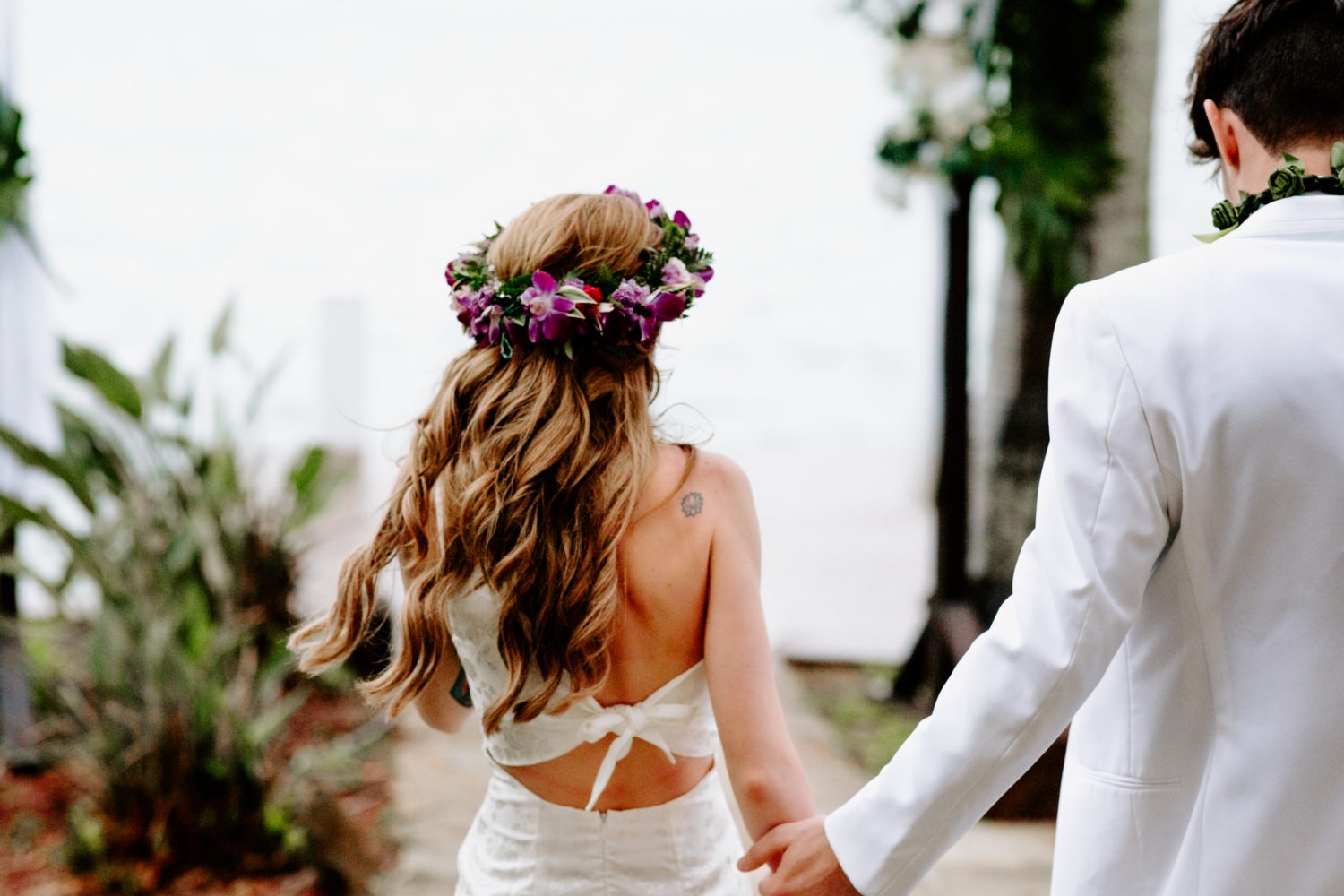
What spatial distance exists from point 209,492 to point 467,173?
189cm

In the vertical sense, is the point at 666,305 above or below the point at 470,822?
above

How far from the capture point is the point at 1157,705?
135 centimetres

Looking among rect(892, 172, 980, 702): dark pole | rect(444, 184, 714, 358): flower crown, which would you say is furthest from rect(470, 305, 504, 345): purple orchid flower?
rect(892, 172, 980, 702): dark pole

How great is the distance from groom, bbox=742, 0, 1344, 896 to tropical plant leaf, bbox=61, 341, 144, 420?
284 cm

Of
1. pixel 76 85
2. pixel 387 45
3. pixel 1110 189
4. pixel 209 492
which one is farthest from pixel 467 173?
pixel 1110 189

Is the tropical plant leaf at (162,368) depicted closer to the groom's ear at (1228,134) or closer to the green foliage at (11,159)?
the green foliage at (11,159)

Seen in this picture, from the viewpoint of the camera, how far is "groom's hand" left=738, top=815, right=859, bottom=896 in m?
1.50

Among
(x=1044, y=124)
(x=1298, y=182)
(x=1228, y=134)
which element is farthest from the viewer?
(x=1044, y=124)

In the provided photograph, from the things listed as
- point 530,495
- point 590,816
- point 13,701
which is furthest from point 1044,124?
point 13,701

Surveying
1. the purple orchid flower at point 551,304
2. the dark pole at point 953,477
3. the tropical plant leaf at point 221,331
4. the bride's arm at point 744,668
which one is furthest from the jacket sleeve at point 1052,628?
the dark pole at point 953,477

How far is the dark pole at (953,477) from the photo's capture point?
4.31 m

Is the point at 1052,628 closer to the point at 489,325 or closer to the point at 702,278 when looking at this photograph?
the point at 702,278

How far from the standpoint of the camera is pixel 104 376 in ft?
11.2

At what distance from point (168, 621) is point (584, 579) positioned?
2.10 metres
